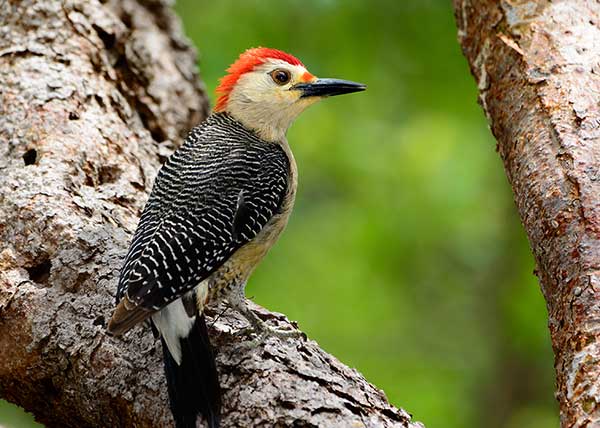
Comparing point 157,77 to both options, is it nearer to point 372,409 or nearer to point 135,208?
point 135,208

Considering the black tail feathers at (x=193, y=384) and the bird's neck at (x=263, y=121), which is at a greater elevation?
the bird's neck at (x=263, y=121)

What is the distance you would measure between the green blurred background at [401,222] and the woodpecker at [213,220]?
2.48 metres

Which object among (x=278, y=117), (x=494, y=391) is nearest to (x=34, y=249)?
(x=278, y=117)

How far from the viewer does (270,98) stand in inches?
214

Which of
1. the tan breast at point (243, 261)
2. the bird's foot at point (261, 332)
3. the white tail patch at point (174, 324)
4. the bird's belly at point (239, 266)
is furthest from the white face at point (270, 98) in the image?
the white tail patch at point (174, 324)

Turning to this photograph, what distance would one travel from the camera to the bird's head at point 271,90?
5395 millimetres

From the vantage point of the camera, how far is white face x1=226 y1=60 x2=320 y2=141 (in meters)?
5.41

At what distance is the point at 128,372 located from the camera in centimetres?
380

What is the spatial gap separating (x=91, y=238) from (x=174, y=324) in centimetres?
73

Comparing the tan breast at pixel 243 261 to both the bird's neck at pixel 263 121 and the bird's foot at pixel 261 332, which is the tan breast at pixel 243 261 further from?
Result: the bird's neck at pixel 263 121

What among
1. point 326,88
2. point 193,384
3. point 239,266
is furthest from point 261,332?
point 326,88

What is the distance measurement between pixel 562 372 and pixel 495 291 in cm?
487

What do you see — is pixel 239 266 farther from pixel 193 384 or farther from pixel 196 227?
pixel 193 384

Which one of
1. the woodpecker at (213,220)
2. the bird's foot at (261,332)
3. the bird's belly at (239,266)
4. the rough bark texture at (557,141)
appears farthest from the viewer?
the bird's belly at (239,266)
